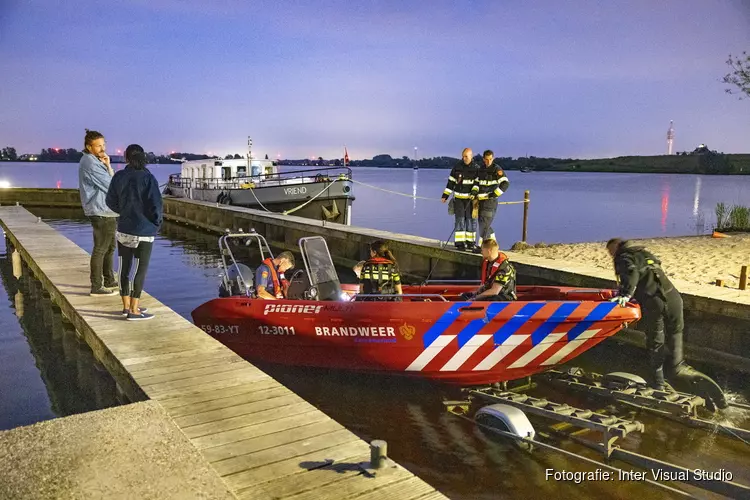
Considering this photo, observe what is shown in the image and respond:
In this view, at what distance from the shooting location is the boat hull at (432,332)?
20.5ft

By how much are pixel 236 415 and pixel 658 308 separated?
476 centimetres

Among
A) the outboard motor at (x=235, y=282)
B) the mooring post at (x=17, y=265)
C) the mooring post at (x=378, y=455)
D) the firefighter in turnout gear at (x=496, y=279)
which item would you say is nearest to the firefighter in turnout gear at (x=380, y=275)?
the firefighter in turnout gear at (x=496, y=279)

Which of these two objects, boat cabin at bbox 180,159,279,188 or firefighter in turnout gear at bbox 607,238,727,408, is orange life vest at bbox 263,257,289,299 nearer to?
firefighter in turnout gear at bbox 607,238,727,408

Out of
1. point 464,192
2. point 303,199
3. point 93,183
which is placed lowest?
point 303,199

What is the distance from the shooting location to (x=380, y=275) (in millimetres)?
7203

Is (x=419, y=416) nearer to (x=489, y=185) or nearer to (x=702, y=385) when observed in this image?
(x=702, y=385)

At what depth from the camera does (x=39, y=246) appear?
12547mm

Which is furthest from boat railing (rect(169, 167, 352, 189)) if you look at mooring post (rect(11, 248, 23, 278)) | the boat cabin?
mooring post (rect(11, 248, 23, 278))

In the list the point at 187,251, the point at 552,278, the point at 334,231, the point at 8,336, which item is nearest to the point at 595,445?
the point at 552,278

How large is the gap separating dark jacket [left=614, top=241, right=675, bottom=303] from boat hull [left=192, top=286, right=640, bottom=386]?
0.24 meters

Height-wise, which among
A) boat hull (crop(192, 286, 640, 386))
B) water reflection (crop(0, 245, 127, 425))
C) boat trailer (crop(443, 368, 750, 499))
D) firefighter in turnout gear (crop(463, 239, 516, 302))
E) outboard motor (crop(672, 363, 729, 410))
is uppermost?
firefighter in turnout gear (crop(463, 239, 516, 302))

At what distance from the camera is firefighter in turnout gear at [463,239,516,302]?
6715 millimetres

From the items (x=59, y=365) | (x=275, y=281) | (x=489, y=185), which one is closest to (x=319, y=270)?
(x=275, y=281)

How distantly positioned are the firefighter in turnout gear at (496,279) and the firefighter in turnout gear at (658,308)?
1163 millimetres
